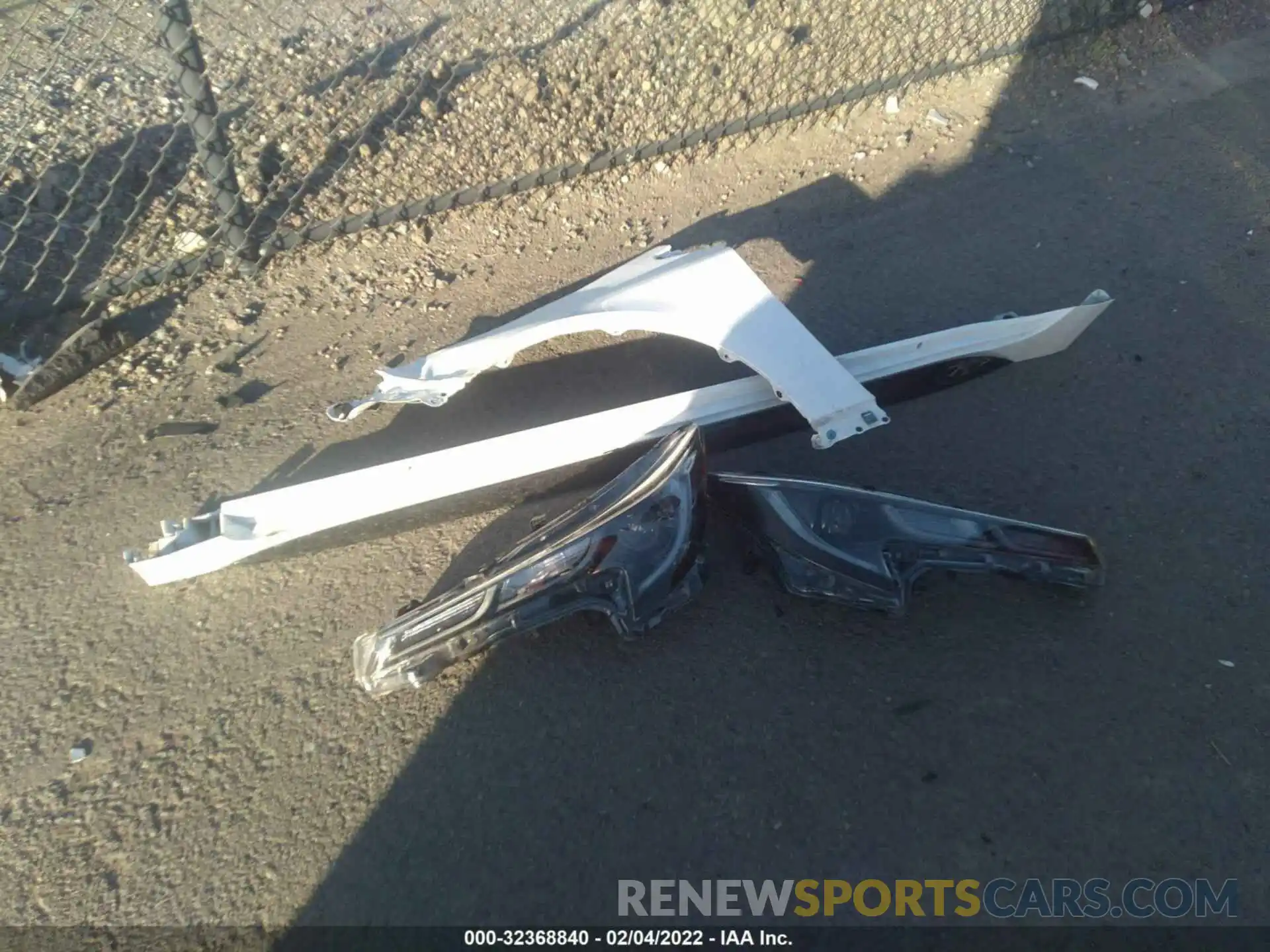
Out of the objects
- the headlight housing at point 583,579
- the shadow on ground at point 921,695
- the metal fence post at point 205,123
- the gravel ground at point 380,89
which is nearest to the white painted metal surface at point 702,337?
the shadow on ground at point 921,695

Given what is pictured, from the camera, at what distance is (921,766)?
2.16 meters

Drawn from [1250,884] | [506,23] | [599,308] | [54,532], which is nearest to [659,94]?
[506,23]

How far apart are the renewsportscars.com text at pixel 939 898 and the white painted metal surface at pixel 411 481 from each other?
3.88 feet

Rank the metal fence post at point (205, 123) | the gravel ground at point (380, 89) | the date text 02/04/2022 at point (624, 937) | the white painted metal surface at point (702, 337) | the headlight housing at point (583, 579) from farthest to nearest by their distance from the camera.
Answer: the gravel ground at point (380, 89) < the metal fence post at point (205, 123) < the white painted metal surface at point (702, 337) < the headlight housing at point (583, 579) < the date text 02/04/2022 at point (624, 937)

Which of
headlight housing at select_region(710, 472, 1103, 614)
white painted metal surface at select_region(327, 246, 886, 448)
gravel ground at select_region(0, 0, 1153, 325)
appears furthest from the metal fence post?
headlight housing at select_region(710, 472, 1103, 614)

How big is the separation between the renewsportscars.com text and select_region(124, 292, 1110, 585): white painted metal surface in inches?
46.6

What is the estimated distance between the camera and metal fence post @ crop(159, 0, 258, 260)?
2.88 m

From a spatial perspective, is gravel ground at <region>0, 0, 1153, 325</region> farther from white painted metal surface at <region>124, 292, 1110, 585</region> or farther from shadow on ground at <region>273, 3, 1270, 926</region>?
white painted metal surface at <region>124, 292, 1110, 585</region>

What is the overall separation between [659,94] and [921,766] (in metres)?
3.23

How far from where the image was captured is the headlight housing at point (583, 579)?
7.28 ft

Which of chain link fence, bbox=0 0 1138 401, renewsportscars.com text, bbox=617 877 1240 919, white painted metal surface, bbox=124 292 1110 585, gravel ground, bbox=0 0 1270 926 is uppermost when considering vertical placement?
chain link fence, bbox=0 0 1138 401

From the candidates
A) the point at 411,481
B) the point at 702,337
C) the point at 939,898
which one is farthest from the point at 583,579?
the point at 939,898

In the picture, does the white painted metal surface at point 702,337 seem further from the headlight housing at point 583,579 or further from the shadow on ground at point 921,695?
the headlight housing at point 583,579

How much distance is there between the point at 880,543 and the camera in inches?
90.9
